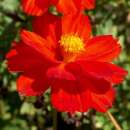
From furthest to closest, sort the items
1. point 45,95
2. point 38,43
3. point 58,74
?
point 45,95, point 38,43, point 58,74

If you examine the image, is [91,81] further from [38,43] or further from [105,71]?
[38,43]

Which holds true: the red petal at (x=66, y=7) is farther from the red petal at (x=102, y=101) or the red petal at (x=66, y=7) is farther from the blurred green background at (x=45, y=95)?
the blurred green background at (x=45, y=95)

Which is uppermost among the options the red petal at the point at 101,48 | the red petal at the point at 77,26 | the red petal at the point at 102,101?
the red petal at the point at 77,26

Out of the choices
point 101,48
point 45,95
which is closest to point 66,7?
point 101,48

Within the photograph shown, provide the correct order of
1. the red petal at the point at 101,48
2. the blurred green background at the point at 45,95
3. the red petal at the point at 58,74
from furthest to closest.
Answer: the blurred green background at the point at 45,95 → the red petal at the point at 101,48 → the red petal at the point at 58,74

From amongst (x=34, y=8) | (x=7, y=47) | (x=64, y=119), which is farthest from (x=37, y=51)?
(x=7, y=47)

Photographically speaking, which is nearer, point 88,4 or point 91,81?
point 91,81

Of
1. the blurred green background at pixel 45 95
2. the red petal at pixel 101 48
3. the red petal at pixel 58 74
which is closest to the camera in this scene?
the red petal at pixel 58 74

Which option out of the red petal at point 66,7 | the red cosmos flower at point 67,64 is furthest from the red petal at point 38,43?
the red petal at point 66,7
